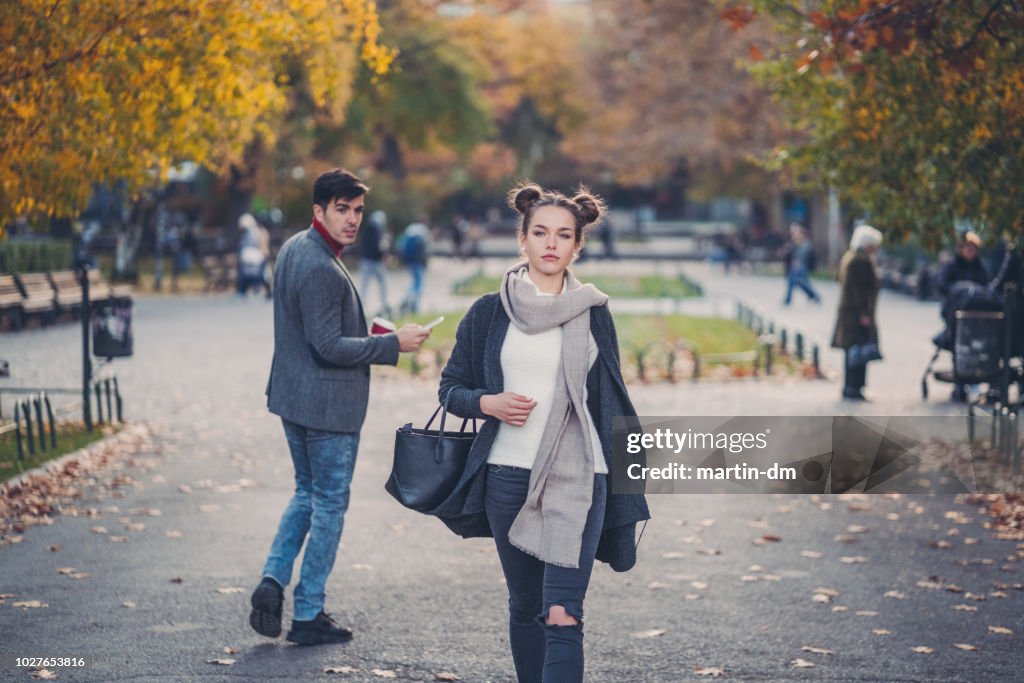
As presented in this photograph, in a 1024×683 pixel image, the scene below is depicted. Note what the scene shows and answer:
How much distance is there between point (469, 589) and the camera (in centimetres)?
693

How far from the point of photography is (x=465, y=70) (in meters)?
45.4

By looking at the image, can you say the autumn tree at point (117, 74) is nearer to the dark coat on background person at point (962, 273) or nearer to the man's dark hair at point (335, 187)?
the man's dark hair at point (335, 187)

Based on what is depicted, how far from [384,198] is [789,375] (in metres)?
32.9

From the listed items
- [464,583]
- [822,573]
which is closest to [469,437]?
[464,583]

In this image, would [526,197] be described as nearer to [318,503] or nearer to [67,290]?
[318,503]

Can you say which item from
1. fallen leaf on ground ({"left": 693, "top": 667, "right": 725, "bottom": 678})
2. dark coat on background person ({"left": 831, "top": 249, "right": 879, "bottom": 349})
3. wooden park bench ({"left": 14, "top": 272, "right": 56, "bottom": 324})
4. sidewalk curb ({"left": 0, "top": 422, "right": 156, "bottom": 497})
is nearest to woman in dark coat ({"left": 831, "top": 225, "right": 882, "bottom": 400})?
dark coat on background person ({"left": 831, "top": 249, "right": 879, "bottom": 349})

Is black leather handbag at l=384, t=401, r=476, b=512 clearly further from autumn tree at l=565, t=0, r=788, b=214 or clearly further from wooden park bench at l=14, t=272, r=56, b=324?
autumn tree at l=565, t=0, r=788, b=214

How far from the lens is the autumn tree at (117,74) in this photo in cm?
899

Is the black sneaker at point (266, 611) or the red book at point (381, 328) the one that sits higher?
the red book at point (381, 328)

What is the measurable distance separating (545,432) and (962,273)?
10.3 meters

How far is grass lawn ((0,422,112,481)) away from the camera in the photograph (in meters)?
9.81

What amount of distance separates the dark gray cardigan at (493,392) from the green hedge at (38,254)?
41.6 feet

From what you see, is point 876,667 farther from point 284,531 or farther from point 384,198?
point 384,198

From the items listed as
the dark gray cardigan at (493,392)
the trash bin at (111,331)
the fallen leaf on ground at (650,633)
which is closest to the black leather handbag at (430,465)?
the dark gray cardigan at (493,392)
